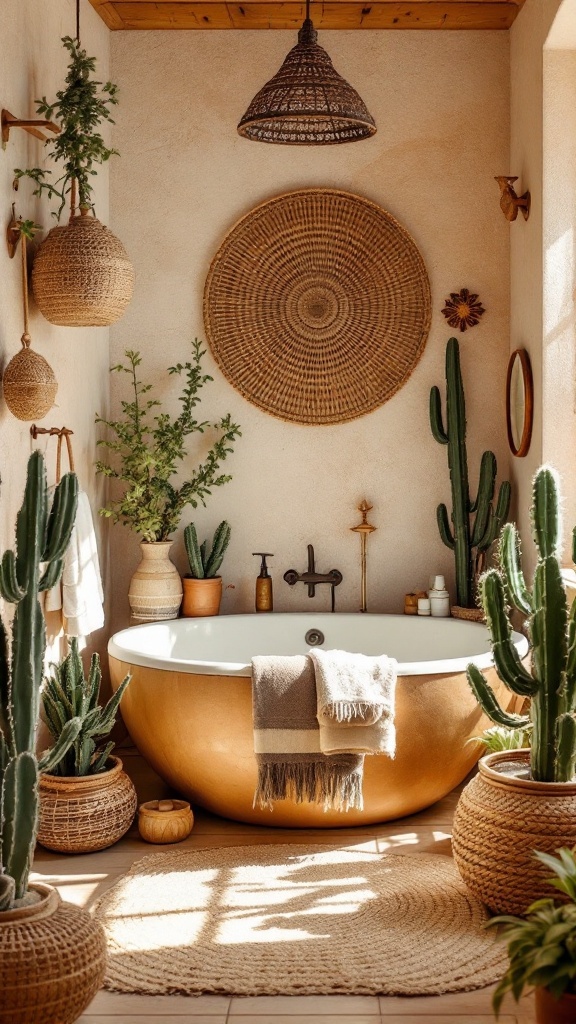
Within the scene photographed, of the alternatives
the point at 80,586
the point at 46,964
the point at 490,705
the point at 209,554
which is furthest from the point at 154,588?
the point at 46,964

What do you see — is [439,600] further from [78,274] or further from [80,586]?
[78,274]

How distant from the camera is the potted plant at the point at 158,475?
4.61 m

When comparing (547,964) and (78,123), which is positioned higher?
(78,123)

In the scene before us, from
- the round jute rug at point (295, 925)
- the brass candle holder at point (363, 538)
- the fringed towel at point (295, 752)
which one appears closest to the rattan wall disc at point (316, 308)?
the brass candle holder at point (363, 538)

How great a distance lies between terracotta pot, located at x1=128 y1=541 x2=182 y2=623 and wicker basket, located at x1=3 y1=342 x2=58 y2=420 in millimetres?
1382

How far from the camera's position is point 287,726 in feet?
11.6

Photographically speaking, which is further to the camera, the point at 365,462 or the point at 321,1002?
the point at 365,462

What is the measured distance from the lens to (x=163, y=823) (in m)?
3.64

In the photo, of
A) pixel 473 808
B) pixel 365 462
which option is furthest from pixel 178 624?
pixel 473 808

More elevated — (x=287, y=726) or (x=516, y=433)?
(x=516, y=433)

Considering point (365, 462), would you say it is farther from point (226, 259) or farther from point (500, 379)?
point (226, 259)

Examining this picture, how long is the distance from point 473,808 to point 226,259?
2.75 meters

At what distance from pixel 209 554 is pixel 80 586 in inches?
43.0

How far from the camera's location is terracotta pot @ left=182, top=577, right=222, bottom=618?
15.5 feet
